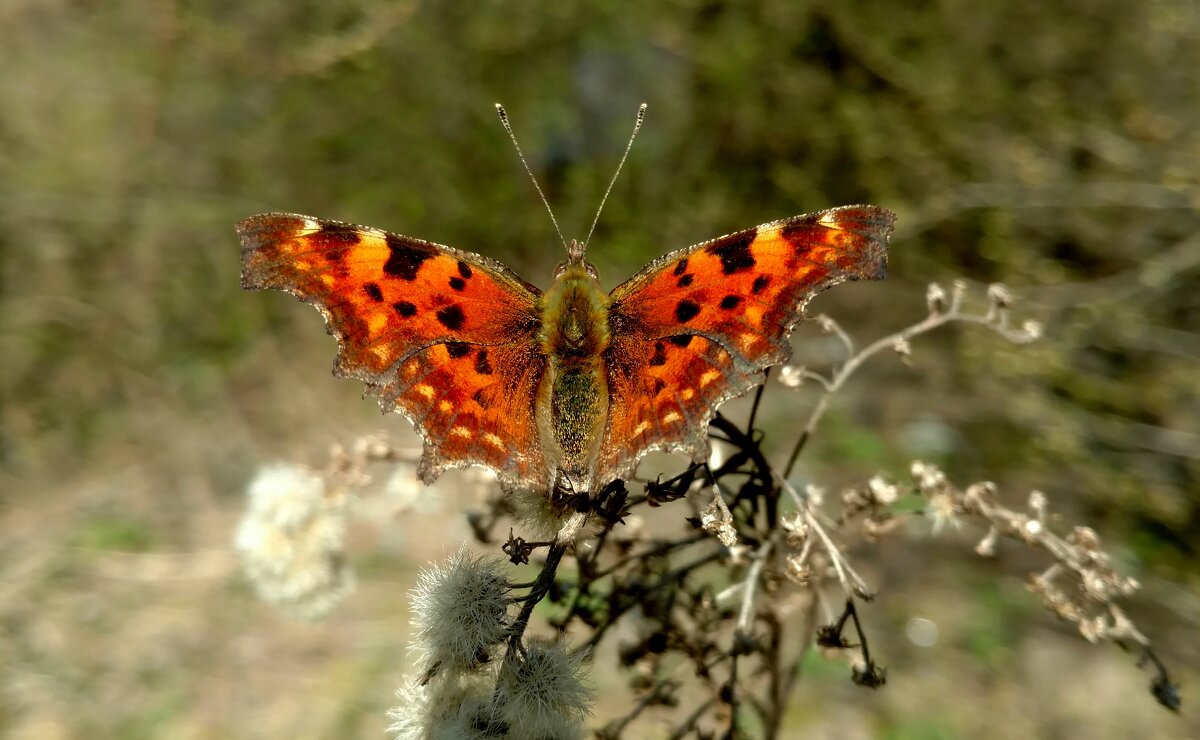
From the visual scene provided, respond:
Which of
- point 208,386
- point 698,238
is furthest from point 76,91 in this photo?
point 698,238

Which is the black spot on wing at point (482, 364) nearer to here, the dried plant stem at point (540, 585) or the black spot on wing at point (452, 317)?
the black spot on wing at point (452, 317)

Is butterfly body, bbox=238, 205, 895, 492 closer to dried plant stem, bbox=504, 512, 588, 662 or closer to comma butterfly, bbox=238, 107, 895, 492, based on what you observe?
comma butterfly, bbox=238, 107, 895, 492

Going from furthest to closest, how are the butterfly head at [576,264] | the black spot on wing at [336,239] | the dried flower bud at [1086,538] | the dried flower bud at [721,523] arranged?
the butterfly head at [576,264], the black spot on wing at [336,239], the dried flower bud at [1086,538], the dried flower bud at [721,523]

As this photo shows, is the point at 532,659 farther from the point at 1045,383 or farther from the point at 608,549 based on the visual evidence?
the point at 1045,383

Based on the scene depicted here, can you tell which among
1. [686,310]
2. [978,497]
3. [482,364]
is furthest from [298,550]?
[978,497]

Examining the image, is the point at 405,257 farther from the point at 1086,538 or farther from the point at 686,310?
the point at 1086,538

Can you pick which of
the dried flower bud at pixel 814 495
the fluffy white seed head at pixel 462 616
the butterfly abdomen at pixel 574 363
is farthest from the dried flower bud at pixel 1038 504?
the fluffy white seed head at pixel 462 616

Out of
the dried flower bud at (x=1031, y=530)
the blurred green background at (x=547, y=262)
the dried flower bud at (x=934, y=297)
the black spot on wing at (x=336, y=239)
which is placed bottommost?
the dried flower bud at (x=1031, y=530)
